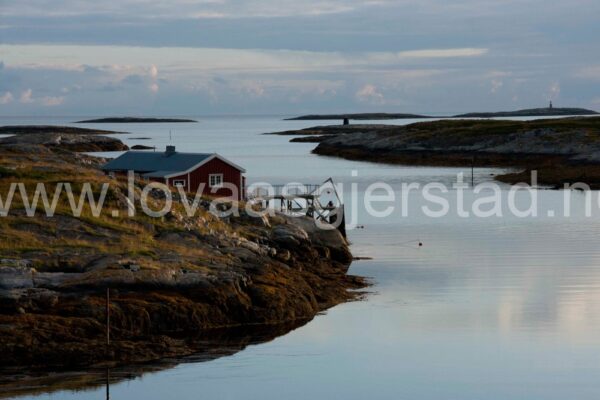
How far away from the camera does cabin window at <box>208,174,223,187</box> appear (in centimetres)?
5841

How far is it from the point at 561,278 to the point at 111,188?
2166cm

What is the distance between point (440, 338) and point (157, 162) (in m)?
27.7

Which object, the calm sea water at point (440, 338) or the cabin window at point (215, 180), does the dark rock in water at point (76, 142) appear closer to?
the cabin window at point (215, 180)

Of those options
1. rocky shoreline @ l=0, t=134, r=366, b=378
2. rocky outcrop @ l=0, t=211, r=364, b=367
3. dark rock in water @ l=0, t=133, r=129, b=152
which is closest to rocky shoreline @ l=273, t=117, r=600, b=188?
dark rock in water @ l=0, t=133, r=129, b=152

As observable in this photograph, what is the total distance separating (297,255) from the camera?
49.2 meters

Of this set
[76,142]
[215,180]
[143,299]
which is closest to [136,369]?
[143,299]

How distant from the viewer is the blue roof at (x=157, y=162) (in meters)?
58.4

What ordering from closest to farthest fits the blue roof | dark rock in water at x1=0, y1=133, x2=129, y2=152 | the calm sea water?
1. the calm sea water
2. the blue roof
3. dark rock in water at x1=0, y1=133, x2=129, y2=152

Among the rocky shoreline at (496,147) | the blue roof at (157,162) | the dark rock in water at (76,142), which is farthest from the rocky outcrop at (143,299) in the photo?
the dark rock in water at (76,142)

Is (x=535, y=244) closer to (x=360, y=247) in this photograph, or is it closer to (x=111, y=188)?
(x=360, y=247)

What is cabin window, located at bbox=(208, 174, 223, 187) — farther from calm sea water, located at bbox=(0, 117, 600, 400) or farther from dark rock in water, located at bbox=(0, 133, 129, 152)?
dark rock in water, located at bbox=(0, 133, 129, 152)

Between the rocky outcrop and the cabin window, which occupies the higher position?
the cabin window

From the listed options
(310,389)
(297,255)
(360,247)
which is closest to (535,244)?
(360,247)

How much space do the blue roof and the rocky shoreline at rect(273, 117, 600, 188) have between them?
50.9 meters
